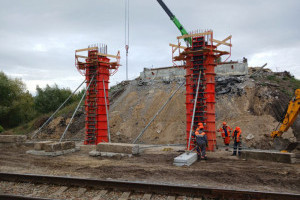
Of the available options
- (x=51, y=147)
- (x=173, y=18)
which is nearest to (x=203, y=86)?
(x=51, y=147)

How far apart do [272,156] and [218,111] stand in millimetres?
9998

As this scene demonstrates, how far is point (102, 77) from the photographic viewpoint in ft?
56.3

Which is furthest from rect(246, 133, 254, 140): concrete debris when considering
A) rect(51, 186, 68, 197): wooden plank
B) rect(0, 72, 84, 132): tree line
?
rect(0, 72, 84, 132): tree line

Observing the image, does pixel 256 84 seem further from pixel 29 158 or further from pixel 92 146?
pixel 29 158

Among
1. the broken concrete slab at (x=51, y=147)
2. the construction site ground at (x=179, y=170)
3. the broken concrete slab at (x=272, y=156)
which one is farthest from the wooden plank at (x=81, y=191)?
the broken concrete slab at (x=272, y=156)

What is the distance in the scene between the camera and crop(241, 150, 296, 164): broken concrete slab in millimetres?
10297

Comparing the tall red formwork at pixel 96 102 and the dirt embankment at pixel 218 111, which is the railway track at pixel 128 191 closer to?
the tall red formwork at pixel 96 102

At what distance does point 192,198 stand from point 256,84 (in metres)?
17.9

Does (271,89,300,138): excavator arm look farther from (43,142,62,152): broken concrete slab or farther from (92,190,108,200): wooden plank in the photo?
(43,142,62,152): broken concrete slab

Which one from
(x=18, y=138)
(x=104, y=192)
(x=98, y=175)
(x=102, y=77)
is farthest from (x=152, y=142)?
(x=104, y=192)

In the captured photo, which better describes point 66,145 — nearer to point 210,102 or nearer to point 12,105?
point 210,102

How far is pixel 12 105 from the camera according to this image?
1304 inches

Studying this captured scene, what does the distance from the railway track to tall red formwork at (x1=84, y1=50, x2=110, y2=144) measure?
9.48m

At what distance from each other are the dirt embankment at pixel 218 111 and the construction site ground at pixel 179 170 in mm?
7373
